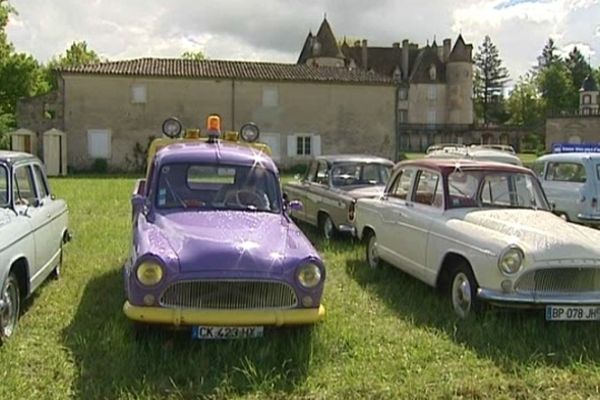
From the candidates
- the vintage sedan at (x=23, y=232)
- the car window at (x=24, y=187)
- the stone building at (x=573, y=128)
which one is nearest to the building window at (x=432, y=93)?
the stone building at (x=573, y=128)

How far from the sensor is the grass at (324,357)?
462 cm

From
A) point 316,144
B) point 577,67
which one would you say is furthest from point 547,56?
point 316,144

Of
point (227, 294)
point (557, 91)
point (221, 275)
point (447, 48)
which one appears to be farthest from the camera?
point (557, 91)

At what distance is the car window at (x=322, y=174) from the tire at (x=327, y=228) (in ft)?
2.39

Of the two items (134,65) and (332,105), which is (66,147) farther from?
(332,105)

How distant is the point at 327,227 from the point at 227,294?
258 inches

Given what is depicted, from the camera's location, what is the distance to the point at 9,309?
5.56 meters

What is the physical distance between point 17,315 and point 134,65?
31297 mm

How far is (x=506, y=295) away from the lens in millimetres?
5695

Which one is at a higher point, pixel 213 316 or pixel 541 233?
pixel 541 233

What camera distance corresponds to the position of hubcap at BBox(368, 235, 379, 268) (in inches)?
342

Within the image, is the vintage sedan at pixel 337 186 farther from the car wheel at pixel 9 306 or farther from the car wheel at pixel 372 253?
the car wheel at pixel 9 306

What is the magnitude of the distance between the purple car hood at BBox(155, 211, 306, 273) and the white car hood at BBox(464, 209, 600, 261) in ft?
7.06

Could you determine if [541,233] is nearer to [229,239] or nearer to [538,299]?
[538,299]
